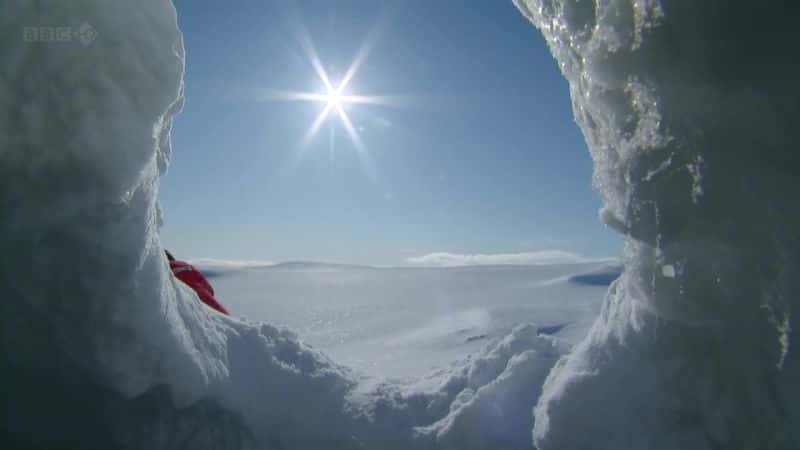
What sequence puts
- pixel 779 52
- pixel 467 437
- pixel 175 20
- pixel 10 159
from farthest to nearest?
1. pixel 467 437
2. pixel 175 20
3. pixel 10 159
4. pixel 779 52

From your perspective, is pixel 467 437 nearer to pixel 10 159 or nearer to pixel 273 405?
pixel 273 405

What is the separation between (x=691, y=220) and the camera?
5.83ft

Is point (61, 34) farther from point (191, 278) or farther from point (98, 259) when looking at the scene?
point (191, 278)

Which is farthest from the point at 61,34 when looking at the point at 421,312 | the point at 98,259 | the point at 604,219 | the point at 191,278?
the point at 421,312

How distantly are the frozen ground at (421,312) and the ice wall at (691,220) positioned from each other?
6.29 feet

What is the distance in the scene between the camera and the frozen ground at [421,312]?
8.51 meters

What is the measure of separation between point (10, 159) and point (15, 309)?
1.96ft

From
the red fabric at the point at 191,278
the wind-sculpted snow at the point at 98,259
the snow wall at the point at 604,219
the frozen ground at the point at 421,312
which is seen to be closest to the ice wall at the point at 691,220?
the snow wall at the point at 604,219

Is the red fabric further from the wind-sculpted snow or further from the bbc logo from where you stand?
the bbc logo

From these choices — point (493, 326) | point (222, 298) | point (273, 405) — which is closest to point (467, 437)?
point (273, 405)

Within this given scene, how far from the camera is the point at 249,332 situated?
9.57 feet

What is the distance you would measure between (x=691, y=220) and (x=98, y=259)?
2.29m

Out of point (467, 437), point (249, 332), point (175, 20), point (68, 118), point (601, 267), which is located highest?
point (601, 267)

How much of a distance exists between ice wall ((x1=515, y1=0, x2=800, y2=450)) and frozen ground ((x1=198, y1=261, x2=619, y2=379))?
192 centimetres
